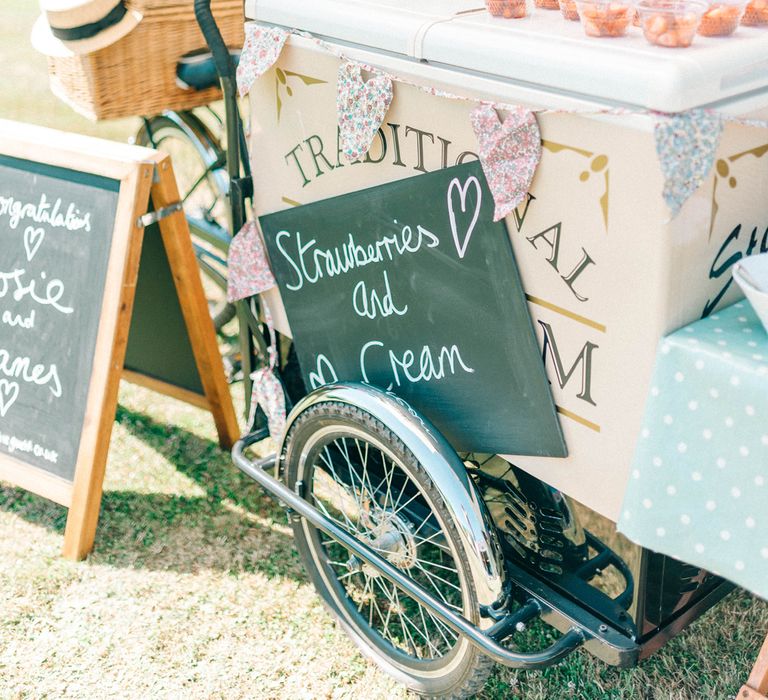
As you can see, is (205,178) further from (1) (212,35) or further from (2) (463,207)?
(2) (463,207)

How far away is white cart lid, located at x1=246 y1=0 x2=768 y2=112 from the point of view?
1.33m

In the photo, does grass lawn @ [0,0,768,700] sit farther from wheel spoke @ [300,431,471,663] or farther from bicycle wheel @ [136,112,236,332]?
bicycle wheel @ [136,112,236,332]

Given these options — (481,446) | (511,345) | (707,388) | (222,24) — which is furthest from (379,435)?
(222,24)

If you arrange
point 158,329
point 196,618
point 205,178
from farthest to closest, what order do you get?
1. point 205,178
2. point 158,329
3. point 196,618

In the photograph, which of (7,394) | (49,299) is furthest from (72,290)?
(7,394)

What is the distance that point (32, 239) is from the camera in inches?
99.3

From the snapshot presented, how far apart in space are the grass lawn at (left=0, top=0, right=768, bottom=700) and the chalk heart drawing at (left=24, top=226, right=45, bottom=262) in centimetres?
79

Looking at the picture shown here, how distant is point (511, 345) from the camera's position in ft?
5.63

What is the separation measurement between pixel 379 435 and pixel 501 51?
831 millimetres

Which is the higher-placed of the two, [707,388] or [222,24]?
[222,24]

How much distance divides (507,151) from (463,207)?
0.61ft

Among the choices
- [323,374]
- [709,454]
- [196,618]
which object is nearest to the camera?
[709,454]

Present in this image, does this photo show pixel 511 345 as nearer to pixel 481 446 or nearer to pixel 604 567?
pixel 481 446

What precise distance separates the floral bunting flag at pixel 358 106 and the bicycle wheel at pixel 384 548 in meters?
0.59
